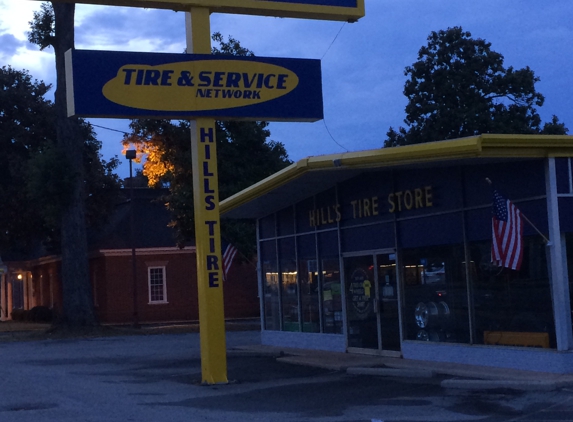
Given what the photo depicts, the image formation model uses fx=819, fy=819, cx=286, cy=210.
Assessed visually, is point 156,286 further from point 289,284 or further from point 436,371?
point 436,371

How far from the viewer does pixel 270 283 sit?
23422mm

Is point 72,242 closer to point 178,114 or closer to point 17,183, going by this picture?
point 17,183

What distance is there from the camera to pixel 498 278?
48.0 ft

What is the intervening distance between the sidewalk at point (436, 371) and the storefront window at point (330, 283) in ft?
2.58

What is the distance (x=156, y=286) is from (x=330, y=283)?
22.9 meters

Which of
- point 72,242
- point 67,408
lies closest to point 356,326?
point 67,408

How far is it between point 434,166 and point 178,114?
495 cm

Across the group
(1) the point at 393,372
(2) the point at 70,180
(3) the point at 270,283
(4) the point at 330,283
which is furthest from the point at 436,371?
(2) the point at 70,180

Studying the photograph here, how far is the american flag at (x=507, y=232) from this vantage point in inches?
528

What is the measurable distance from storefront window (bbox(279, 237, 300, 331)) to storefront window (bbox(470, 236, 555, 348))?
7.30 m

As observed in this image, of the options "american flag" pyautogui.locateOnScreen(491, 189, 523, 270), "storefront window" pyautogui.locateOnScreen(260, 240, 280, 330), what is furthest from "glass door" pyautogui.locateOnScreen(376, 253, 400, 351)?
"storefront window" pyautogui.locateOnScreen(260, 240, 280, 330)

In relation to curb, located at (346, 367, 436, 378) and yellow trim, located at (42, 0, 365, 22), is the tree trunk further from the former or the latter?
curb, located at (346, 367, 436, 378)

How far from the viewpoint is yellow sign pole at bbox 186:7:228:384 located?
14789 mm

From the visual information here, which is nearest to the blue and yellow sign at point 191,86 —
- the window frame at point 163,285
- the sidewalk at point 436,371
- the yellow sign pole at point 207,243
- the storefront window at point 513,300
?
the yellow sign pole at point 207,243
